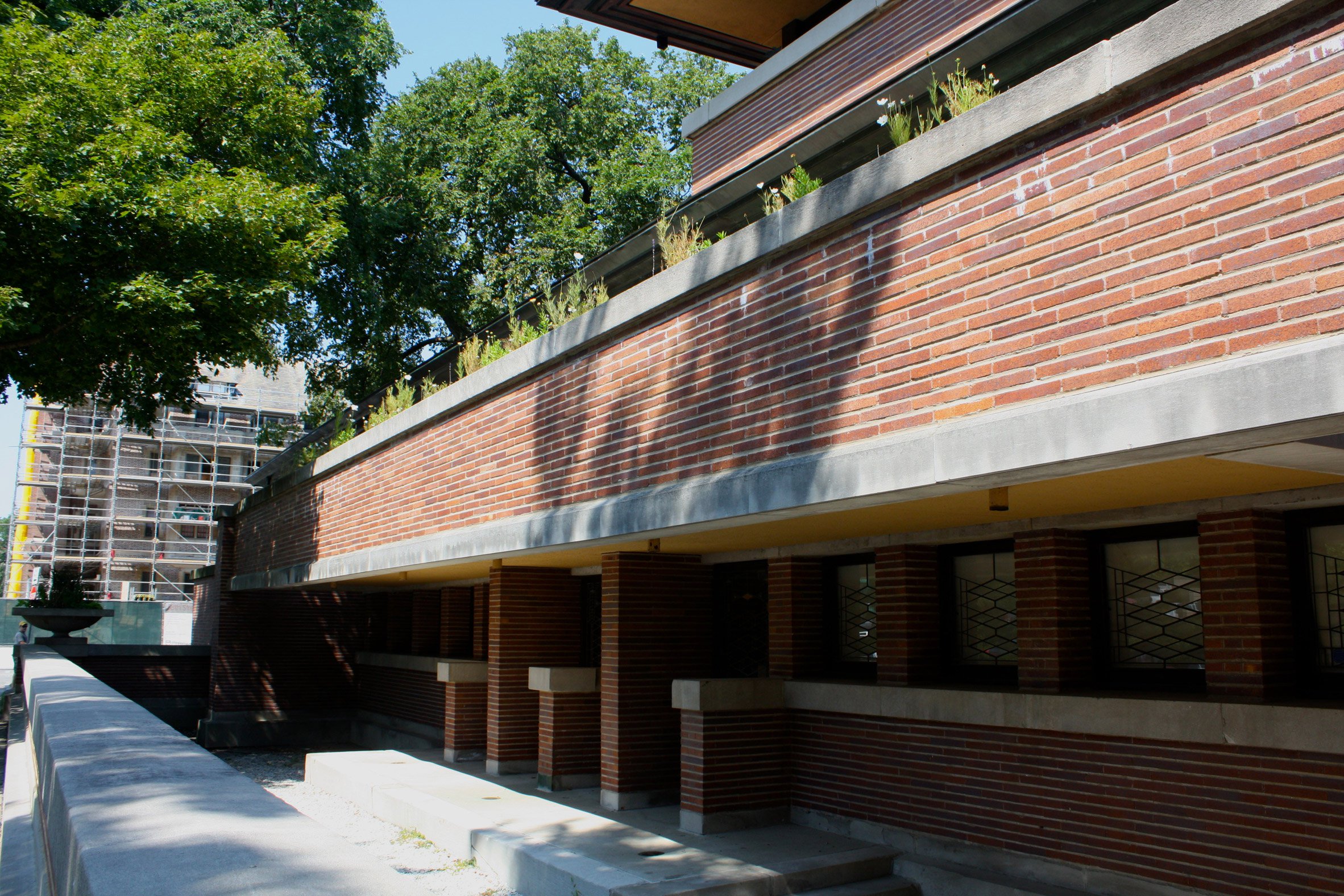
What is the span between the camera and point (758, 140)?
12805 mm

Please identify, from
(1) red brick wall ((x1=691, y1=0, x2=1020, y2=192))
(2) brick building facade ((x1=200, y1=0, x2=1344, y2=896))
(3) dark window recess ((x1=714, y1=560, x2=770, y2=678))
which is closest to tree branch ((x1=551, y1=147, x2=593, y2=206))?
(1) red brick wall ((x1=691, y1=0, x2=1020, y2=192))

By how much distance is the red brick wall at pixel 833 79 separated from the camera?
1009 centimetres

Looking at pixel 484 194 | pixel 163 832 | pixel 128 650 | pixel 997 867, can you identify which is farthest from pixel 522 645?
pixel 484 194

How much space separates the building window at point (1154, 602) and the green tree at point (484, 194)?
64.6 ft

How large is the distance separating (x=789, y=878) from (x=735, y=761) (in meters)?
1.80

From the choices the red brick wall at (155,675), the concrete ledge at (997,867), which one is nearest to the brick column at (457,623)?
the concrete ledge at (997,867)

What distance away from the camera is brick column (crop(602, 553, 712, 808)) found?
33.1 ft

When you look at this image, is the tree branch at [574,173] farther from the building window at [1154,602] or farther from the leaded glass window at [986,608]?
the building window at [1154,602]

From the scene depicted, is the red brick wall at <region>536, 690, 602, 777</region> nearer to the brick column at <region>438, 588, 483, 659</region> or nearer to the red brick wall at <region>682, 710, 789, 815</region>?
the red brick wall at <region>682, 710, 789, 815</region>

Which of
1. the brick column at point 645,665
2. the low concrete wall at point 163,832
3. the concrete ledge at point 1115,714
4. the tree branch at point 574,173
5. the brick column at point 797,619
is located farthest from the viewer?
the tree branch at point 574,173

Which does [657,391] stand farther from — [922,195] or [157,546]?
[157,546]

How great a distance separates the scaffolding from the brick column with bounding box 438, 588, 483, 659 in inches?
1291

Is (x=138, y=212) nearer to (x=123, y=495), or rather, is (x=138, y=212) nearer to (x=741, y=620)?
(x=741, y=620)

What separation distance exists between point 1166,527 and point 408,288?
22.2 meters
